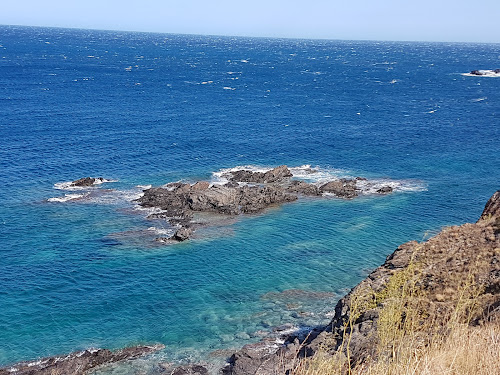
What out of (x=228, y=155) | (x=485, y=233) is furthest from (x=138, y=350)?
(x=228, y=155)

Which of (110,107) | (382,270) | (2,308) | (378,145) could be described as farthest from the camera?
(110,107)

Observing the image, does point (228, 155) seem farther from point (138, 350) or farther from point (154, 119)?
point (138, 350)

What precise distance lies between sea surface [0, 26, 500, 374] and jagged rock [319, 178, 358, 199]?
1685 millimetres

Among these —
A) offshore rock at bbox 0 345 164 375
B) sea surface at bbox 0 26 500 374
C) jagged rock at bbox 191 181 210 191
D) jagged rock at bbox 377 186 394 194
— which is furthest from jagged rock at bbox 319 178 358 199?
offshore rock at bbox 0 345 164 375

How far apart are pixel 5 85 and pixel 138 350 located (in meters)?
137

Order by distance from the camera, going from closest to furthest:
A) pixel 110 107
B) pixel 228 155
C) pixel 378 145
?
pixel 228 155 < pixel 378 145 < pixel 110 107

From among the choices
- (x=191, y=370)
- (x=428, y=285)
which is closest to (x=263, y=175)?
(x=191, y=370)

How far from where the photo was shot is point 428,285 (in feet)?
82.4

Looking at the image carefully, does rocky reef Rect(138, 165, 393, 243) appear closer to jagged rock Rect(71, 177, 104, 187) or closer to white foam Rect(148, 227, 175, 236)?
white foam Rect(148, 227, 175, 236)

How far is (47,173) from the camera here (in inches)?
3024

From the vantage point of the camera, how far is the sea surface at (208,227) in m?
41.1

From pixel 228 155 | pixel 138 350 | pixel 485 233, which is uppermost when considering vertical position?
pixel 485 233

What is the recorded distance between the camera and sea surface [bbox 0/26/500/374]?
135 feet

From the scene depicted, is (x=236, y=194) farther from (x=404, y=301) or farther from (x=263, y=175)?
(x=404, y=301)
